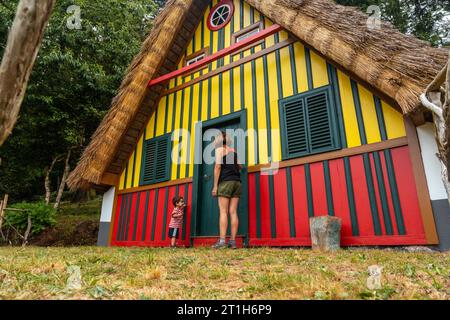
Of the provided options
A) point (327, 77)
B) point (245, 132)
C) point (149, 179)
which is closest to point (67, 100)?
point (149, 179)

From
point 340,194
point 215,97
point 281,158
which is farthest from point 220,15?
point 340,194

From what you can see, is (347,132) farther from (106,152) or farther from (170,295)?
(106,152)

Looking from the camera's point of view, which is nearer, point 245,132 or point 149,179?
point 245,132

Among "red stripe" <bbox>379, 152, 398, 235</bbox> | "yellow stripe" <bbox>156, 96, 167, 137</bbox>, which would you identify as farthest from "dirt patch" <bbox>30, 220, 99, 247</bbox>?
"red stripe" <bbox>379, 152, 398, 235</bbox>

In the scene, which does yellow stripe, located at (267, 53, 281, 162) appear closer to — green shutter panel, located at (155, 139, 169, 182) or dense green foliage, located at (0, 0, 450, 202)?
green shutter panel, located at (155, 139, 169, 182)

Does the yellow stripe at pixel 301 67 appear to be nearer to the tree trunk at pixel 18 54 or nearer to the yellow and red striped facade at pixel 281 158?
the yellow and red striped facade at pixel 281 158

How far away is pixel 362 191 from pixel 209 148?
3067 millimetres

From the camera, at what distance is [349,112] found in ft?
14.1

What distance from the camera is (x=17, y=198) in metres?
13.3

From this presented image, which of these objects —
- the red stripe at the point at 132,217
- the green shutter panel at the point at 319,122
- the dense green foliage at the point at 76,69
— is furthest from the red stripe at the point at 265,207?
the dense green foliage at the point at 76,69

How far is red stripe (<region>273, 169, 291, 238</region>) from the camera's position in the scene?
14.5 ft

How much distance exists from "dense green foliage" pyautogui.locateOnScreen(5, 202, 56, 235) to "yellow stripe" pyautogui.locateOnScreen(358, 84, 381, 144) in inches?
329

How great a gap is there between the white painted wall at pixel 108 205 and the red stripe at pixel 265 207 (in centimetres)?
385

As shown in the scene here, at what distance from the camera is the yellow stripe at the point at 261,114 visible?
498cm
